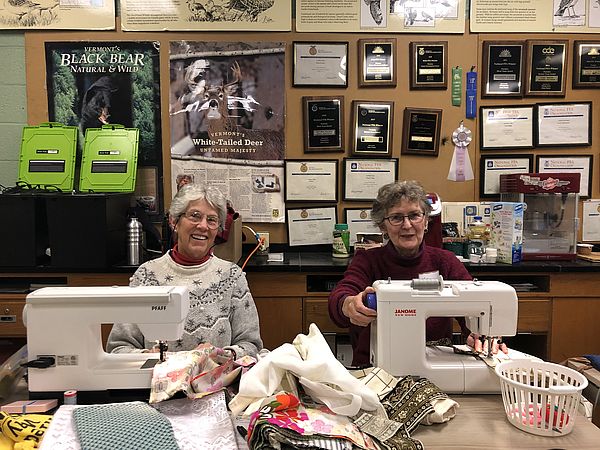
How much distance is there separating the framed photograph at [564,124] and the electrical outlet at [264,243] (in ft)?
6.29

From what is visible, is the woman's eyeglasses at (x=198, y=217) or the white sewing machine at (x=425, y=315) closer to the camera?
the white sewing machine at (x=425, y=315)

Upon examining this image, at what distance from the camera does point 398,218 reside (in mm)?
2121

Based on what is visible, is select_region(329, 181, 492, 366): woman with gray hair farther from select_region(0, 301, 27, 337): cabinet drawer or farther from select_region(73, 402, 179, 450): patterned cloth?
select_region(0, 301, 27, 337): cabinet drawer

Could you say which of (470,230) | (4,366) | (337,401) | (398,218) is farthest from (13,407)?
(470,230)

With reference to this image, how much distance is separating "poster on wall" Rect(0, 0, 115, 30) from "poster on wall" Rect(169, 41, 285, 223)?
Answer: 512 millimetres

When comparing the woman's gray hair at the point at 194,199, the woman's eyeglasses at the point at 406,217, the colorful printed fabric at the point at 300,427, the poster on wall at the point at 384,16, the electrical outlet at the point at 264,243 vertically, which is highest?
the poster on wall at the point at 384,16

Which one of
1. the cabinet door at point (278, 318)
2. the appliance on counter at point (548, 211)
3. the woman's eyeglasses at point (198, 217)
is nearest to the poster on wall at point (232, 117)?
the cabinet door at point (278, 318)

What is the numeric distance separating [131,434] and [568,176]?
285cm

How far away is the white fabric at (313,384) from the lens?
4.05 ft

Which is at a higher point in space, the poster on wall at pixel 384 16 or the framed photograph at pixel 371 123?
the poster on wall at pixel 384 16

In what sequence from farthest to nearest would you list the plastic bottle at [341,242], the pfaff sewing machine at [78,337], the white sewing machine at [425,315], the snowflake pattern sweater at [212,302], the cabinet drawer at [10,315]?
the plastic bottle at [341,242]
the cabinet drawer at [10,315]
the snowflake pattern sweater at [212,302]
the white sewing machine at [425,315]
the pfaff sewing machine at [78,337]

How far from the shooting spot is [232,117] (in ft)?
11.0

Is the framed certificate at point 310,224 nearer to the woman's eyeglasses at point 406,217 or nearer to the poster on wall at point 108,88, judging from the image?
the poster on wall at point 108,88

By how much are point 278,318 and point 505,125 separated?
77.8 inches
